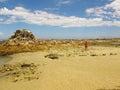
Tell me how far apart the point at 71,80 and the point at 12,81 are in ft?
12.3

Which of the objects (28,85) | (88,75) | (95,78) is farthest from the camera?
(88,75)

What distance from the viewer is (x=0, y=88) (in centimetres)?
1284

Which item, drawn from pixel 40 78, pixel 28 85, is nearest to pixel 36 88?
pixel 28 85

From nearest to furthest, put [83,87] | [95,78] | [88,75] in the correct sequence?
[83,87]
[95,78]
[88,75]

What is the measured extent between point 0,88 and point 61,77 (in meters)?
3.80

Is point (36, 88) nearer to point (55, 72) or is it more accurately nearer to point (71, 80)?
point (71, 80)

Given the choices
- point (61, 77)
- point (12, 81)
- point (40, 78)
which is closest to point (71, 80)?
point (61, 77)

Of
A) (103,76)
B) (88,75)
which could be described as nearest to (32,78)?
(88,75)

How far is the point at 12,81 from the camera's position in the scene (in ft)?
46.4

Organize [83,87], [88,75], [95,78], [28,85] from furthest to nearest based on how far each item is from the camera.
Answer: [88,75] < [95,78] < [28,85] < [83,87]

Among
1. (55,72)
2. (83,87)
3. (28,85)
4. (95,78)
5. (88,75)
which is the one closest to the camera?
(83,87)

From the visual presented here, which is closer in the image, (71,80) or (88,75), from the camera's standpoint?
(71,80)

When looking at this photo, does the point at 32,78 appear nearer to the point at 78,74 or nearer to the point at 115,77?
the point at 78,74

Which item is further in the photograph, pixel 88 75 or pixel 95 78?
pixel 88 75
